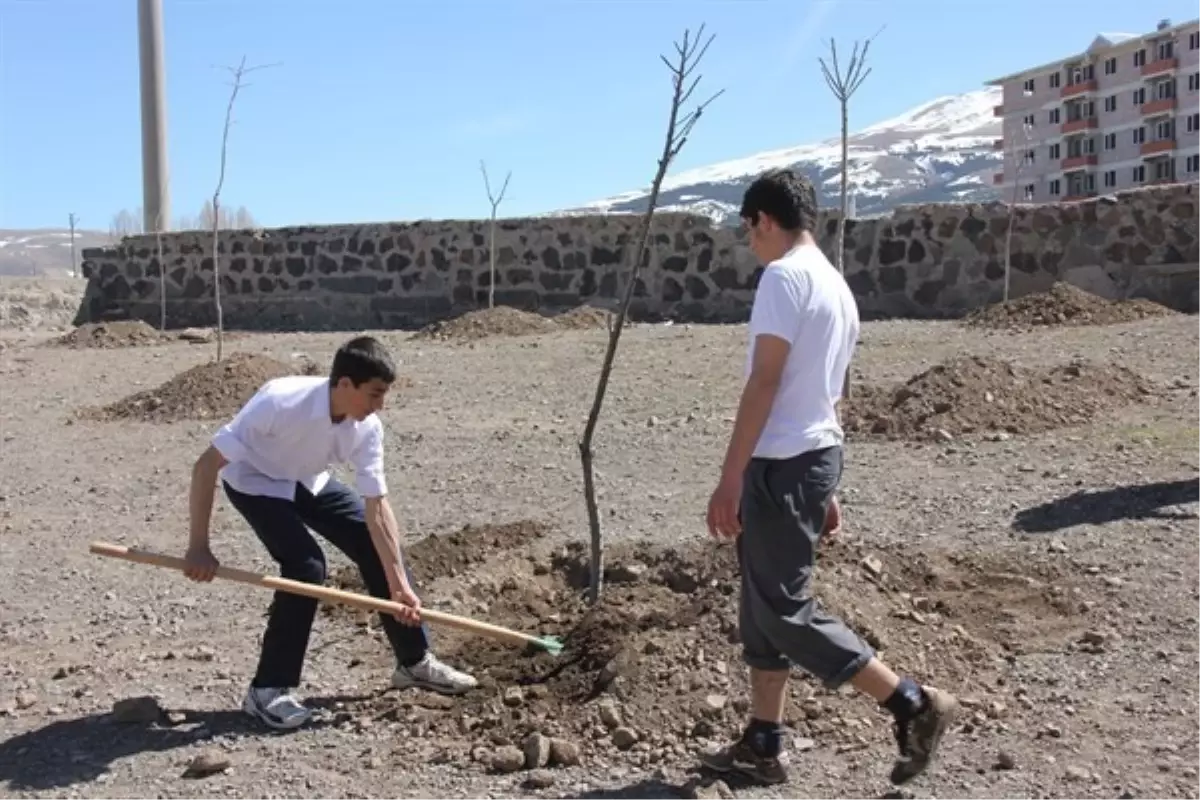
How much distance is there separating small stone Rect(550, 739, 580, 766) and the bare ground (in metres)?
0.04

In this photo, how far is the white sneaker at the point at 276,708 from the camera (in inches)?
182

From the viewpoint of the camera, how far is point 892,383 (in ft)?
34.6

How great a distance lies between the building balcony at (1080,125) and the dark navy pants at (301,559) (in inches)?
3388

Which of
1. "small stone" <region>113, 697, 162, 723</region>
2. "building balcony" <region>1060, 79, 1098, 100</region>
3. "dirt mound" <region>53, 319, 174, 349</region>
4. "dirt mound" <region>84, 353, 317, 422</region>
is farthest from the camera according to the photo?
"building balcony" <region>1060, 79, 1098, 100</region>

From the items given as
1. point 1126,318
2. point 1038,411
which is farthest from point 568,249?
point 1038,411

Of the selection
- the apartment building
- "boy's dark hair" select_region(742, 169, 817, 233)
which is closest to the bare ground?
"boy's dark hair" select_region(742, 169, 817, 233)

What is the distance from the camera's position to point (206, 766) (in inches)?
167

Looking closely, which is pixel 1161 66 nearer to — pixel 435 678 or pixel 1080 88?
pixel 1080 88

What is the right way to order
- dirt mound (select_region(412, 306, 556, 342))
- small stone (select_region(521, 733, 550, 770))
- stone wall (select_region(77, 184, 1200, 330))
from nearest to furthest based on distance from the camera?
small stone (select_region(521, 733, 550, 770)), stone wall (select_region(77, 184, 1200, 330)), dirt mound (select_region(412, 306, 556, 342))

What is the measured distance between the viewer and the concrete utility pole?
26266 mm

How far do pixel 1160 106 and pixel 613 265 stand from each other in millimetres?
70563

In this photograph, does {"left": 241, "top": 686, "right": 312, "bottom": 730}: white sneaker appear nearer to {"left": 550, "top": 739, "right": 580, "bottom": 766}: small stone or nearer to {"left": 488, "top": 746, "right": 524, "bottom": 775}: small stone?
{"left": 488, "top": 746, "right": 524, "bottom": 775}: small stone

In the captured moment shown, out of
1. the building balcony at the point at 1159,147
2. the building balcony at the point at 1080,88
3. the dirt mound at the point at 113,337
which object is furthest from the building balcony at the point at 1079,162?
the dirt mound at the point at 113,337

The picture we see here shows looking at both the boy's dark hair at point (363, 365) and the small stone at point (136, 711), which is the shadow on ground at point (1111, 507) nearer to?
the boy's dark hair at point (363, 365)
